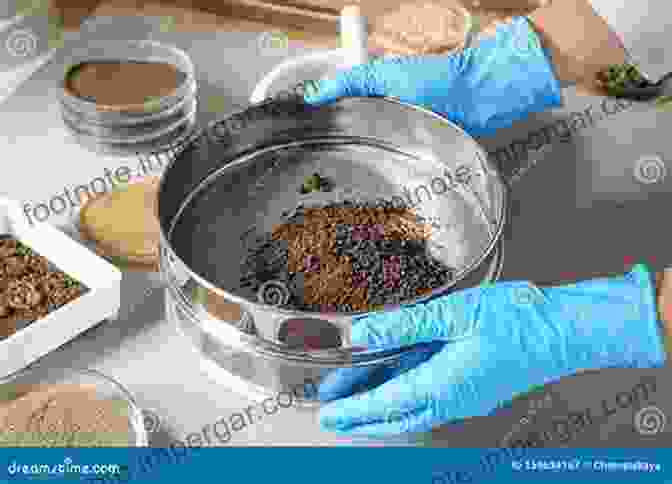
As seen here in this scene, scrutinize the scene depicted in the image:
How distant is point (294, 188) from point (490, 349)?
0.38 meters

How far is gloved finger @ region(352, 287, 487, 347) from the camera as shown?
35.6 inches

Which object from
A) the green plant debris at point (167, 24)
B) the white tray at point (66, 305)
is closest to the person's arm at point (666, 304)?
the white tray at point (66, 305)

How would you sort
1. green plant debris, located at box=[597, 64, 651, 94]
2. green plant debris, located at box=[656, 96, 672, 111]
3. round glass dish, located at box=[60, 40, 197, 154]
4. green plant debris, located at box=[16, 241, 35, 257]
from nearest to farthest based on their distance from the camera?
green plant debris, located at box=[16, 241, 35, 257] → round glass dish, located at box=[60, 40, 197, 154] → green plant debris, located at box=[656, 96, 672, 111] → green plant debris, located at box=[597, 64, 651, 94]

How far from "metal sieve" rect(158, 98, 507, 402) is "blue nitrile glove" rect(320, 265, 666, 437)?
0.04 meters

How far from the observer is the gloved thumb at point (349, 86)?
119 centimetres

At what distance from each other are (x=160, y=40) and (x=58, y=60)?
18cm

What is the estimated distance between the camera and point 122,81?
1.40 metres

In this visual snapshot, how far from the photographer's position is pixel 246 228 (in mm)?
1141

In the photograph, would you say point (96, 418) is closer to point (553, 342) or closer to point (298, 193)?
point (298, 193)

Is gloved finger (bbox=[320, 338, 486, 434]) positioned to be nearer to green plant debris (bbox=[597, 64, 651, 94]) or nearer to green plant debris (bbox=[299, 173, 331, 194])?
green plant debris (bbox=[299, 173, 331, 194])

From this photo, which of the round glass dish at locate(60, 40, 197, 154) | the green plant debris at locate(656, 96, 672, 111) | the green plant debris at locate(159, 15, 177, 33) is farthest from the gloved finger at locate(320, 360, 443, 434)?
the green plant debris at locate(159, 15, 177, 33)

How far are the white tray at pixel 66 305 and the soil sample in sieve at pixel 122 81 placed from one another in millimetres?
262

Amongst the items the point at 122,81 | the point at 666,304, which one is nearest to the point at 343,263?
the point at 666,304

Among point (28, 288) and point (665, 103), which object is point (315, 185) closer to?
point (28, 288)
